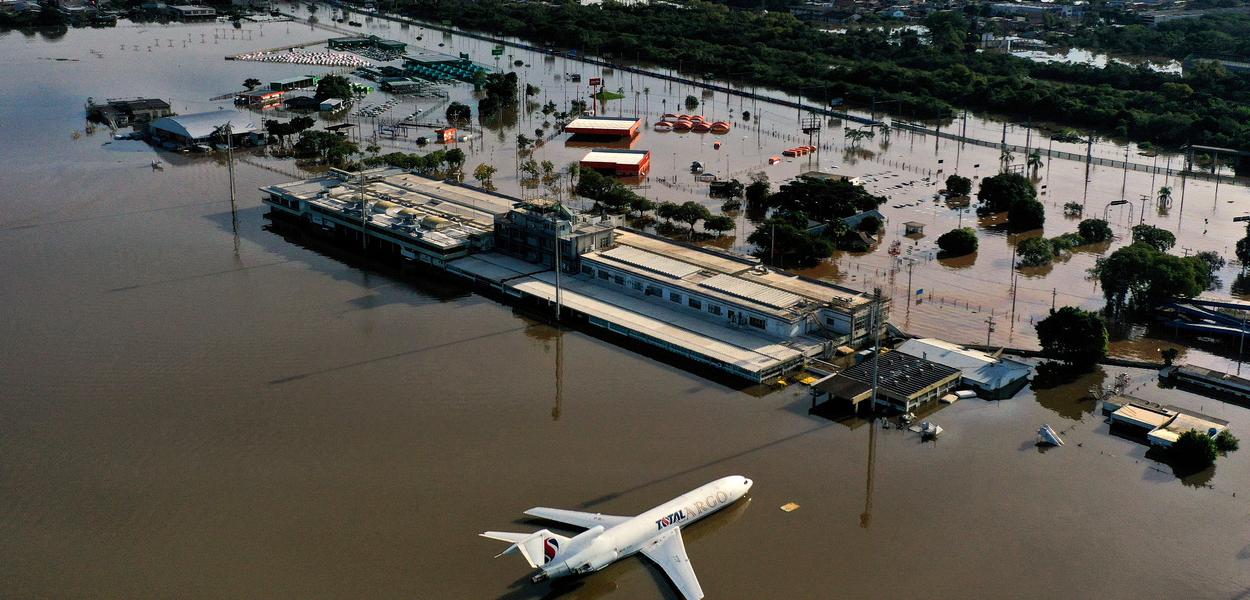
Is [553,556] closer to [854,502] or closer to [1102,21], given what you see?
[854,502]

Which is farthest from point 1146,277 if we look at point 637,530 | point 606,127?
point 606,127

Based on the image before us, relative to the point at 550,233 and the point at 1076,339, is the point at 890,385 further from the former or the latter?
the point at 550,233

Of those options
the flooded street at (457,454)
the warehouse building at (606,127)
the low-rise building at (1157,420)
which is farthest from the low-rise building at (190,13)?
the low-rise building at (1157,420)

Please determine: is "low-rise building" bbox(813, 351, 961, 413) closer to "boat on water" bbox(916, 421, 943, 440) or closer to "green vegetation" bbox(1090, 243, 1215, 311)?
"boat on water" bbox(916, 421, 943, 440)

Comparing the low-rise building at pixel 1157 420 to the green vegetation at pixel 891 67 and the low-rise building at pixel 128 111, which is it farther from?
the low-rise building at pixel 128 111

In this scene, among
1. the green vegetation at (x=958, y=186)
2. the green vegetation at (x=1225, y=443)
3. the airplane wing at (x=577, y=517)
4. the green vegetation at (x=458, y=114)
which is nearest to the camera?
the airplane wing at (x=577, y=517)
